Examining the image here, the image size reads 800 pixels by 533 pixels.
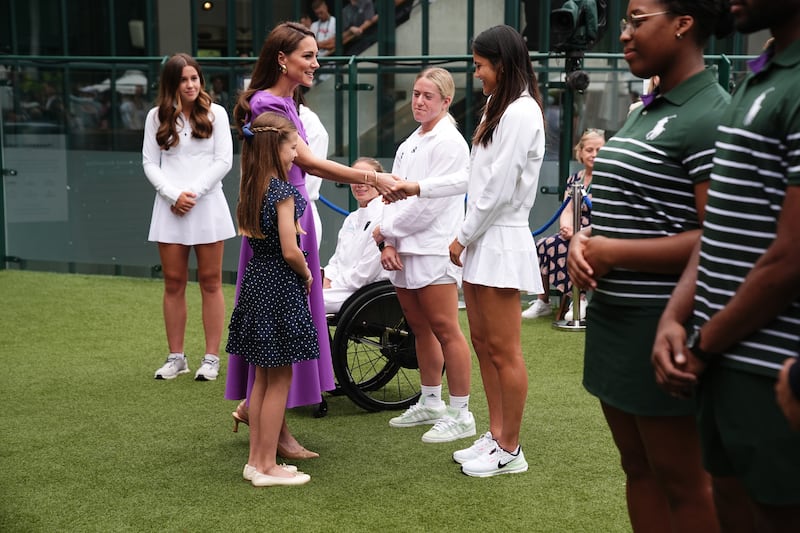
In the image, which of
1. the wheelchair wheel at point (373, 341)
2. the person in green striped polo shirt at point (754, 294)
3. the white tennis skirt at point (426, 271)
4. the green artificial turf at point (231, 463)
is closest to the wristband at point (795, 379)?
the person in green striped polo shirt at point (754, 294)

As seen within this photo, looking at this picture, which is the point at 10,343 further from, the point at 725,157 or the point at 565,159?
the point at 725,157

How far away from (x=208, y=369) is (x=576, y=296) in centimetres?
289

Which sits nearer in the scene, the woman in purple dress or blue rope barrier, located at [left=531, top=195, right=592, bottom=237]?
the woman in purple dress

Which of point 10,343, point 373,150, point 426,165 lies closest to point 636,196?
point 426,165

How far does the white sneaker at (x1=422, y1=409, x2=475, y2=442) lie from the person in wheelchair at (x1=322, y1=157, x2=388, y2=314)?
0.85 m

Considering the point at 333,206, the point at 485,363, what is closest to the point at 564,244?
the point at 333,206

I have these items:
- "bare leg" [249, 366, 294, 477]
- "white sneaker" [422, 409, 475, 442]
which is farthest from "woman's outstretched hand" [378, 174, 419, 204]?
"white sneaker" [422, 409, 475, 442]

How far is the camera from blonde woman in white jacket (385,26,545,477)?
398 cm

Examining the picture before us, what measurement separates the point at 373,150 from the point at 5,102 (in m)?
3.97

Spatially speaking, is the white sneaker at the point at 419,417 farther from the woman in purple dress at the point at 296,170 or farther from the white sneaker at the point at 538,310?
the white sneaker at the point at 538,310

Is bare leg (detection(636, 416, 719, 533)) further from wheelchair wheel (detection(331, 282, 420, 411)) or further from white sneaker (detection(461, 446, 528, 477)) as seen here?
wheelchair wheel (detection(331, 282, 420, 411))

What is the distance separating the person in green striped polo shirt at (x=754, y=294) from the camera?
181 centimetres

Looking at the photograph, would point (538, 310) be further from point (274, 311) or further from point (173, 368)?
point (274, 311)

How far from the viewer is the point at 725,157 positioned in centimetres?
196
